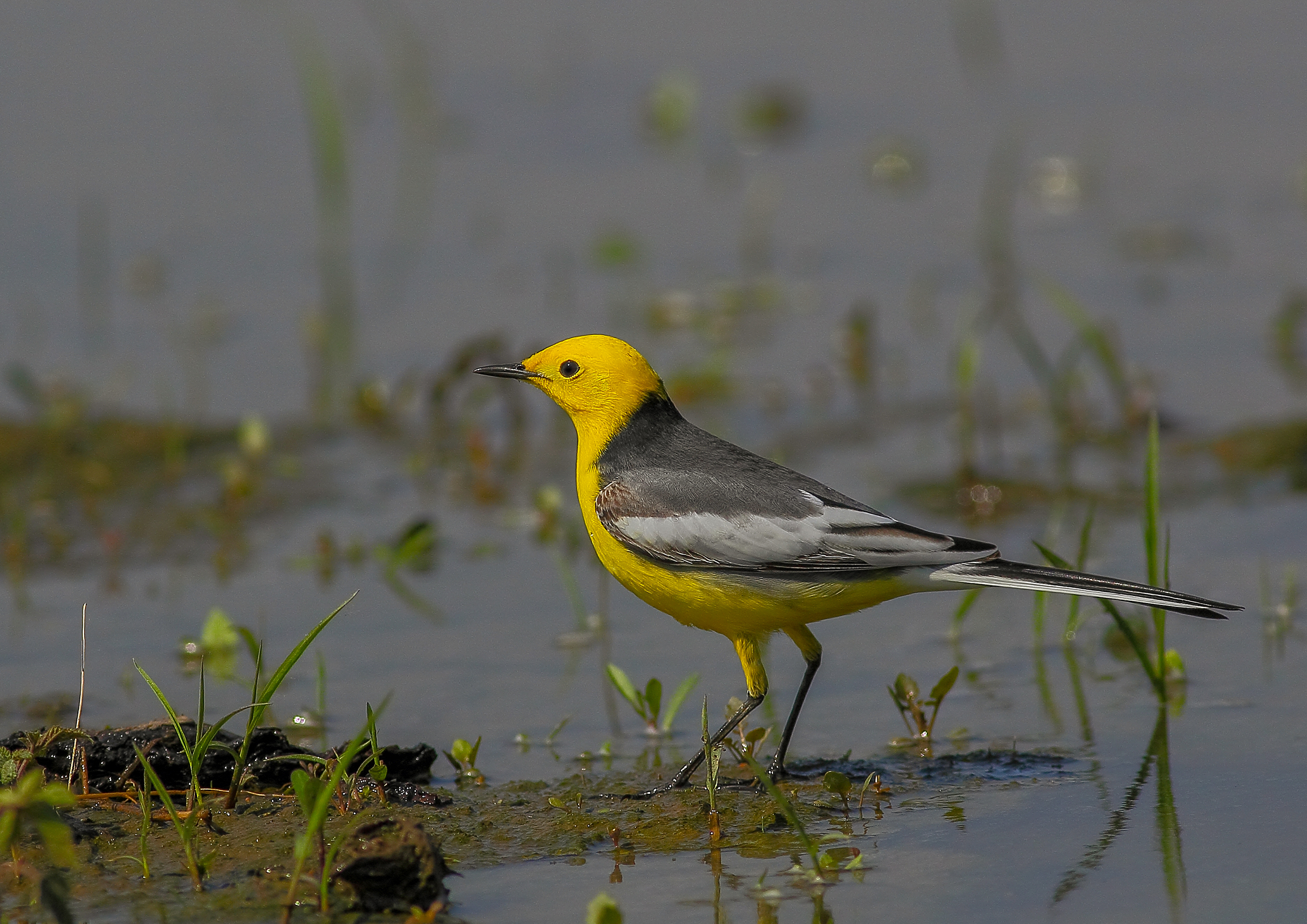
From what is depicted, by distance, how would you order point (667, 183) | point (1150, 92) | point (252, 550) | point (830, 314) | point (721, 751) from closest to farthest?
1. point (721, 751)
2. point (252, 550)
3. point (830, 314)
4. point (667, 183)
5. point (1150, 92)

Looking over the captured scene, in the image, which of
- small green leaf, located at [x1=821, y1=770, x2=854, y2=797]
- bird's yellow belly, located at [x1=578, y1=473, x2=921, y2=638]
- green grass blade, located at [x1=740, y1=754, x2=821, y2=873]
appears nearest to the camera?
green grass blade, located at [x1=740, y1=754, x2=821, y2=873]

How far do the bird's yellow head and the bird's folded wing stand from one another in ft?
1.75

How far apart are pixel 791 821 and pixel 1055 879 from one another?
2.74 ft

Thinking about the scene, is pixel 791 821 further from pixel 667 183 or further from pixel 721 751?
pixel 667 183

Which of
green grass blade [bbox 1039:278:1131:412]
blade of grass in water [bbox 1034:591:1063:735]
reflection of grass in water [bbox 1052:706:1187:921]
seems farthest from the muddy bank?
green grass blade [bbox 1039:278:1131:412]

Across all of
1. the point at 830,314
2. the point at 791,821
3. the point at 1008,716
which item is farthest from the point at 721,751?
the point at 830,314

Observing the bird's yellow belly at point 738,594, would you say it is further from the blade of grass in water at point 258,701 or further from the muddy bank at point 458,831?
the blade of grass in water at point 258,701

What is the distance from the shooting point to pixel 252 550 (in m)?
8.84

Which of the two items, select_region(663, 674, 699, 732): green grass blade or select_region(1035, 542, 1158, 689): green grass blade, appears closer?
select_region(1035, 542, 1158, 689): green grass blade

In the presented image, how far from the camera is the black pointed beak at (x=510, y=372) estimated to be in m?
7.07

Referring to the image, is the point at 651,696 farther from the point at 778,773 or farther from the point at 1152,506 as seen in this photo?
the point at 1152,506

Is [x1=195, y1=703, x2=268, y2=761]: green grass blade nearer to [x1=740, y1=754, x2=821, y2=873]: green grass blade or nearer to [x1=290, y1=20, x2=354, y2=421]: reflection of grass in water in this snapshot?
[x1=740, y1=754, x2=821, y2=873]: green grass blade

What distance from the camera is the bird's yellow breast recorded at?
5.90 metres

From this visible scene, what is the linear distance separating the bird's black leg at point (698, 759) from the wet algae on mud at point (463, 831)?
0.27ft
